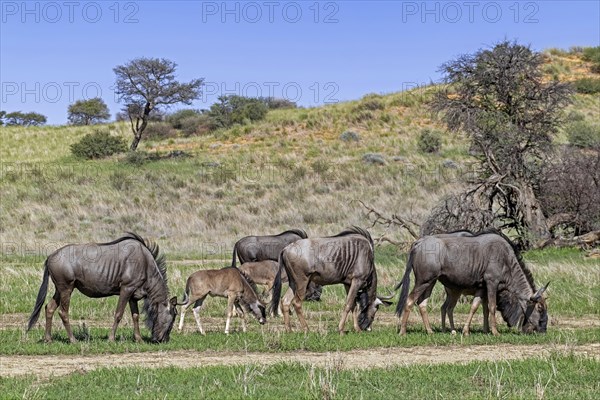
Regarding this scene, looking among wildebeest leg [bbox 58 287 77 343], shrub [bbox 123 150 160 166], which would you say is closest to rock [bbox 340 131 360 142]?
shrub [bbox 123 150 160 166]

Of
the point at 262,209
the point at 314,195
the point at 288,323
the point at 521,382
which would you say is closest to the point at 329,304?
the point at 288,323

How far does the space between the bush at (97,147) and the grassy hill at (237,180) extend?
39.6 inches

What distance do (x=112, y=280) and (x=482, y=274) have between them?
608cm

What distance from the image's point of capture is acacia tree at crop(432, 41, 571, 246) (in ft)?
83.5

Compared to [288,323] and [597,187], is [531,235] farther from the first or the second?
[288,323]

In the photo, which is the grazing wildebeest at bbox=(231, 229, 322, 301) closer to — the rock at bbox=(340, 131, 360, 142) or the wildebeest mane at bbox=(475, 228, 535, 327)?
the wildebeest mane at bbox=(475, 228, 535, 327)

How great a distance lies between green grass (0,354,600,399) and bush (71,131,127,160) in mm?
44116

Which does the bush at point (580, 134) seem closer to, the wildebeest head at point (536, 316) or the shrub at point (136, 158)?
the shrub at point (136, 158)

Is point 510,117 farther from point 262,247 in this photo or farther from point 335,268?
point 335,268

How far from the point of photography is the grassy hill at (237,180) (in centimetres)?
3516

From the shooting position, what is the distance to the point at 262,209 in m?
39.0

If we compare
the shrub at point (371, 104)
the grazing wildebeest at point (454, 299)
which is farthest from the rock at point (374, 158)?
the grazing wildebeest at point (454, 299)

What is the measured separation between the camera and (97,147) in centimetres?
5222

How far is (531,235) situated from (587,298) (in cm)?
820
